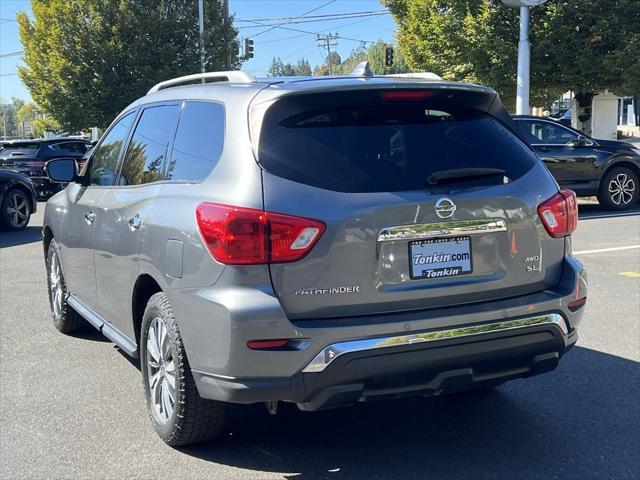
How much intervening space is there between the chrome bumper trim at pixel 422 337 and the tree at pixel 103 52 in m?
27.4

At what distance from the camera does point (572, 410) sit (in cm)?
437

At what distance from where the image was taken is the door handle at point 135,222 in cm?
412

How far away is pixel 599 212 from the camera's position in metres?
13.8

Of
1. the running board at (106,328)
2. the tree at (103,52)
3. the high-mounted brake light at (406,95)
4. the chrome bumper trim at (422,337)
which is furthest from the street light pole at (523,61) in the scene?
the tree at (103,52)

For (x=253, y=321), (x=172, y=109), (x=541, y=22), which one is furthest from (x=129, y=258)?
(x=541, y=22)

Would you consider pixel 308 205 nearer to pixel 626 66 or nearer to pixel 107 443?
pixel 107 443

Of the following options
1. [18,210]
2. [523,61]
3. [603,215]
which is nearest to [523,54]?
[523,61]

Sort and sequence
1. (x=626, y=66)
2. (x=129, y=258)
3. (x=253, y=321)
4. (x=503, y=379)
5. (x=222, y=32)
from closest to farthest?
1. (x=253, y=321)
2. (x=503, y=379)
3. (x=129, y=258)
4. (x=626, y=66)
5. (x=222, y=32)

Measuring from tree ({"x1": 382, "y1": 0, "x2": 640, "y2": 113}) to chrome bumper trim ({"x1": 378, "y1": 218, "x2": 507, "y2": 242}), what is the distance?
16361 mm

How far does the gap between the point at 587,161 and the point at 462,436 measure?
1040 centimetres

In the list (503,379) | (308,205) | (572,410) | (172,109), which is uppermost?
(172,109)

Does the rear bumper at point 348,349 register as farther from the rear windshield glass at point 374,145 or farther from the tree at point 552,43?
the tree at point 552,43

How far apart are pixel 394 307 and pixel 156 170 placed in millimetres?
1697

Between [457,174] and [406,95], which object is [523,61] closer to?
[406,95]
